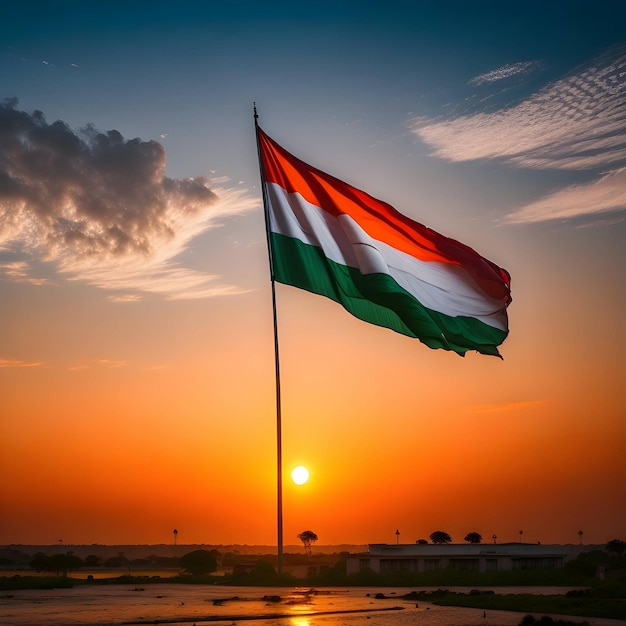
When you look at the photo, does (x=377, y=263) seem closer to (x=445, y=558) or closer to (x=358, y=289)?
(x=358, y=289)

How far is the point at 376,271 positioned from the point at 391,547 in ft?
361

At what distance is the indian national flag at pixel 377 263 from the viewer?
74.0 ft

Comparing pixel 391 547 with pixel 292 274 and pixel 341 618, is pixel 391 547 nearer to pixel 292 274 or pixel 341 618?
pixel 341 618

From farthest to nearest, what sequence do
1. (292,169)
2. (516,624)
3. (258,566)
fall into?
(258,566)
(516,624)
(292,169)

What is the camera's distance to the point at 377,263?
2331 centimetres

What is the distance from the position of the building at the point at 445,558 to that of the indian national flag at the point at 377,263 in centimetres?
10378

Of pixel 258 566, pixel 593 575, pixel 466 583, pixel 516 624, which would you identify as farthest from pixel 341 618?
pixel 258 566

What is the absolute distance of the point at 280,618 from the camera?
155ft

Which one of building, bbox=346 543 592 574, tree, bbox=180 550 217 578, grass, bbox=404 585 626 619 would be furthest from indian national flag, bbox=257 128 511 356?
tree, bbox=180 550 217 578

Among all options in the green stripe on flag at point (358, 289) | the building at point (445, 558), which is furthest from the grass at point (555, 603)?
the building at point (445, 558)

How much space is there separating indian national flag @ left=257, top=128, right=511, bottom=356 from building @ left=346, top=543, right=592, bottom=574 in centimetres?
10378

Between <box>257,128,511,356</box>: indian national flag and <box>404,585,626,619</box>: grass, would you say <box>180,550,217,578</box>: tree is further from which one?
<box>257,128,511,356</box>: indian national flag

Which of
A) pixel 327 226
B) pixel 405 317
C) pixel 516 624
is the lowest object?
pixel 516 624

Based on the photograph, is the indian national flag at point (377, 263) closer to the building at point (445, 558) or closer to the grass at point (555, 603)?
the grass at point (555, 603)
